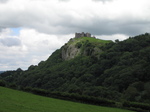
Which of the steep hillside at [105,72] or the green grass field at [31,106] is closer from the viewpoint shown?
the green grass field at [31,106]

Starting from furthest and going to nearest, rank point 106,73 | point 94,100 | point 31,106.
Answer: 1. point 106,73
2. point 94,100
3. point 31,106

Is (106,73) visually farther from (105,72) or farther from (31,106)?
(31,106)

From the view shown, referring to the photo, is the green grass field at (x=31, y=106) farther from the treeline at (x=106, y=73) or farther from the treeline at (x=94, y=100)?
the treeline at (x=106, y=73)

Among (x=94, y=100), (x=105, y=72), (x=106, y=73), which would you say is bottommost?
(x=94, y=100)

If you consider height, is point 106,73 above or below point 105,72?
below

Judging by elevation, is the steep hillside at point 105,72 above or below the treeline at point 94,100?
above

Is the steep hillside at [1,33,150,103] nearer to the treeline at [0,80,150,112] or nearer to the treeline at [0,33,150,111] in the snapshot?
the treeline at [0,33,150,111]

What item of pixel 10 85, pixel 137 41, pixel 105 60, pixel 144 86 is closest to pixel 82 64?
pixel 105 60

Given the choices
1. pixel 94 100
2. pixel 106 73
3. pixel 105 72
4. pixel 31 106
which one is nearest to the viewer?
pixel 31 106

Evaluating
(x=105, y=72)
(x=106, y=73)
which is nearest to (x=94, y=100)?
(x=106, y=73)

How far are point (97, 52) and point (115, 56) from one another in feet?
101

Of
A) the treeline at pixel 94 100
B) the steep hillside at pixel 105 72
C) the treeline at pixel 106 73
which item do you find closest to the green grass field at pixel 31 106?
the treeline at pixel 94 100

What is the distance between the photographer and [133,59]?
133 meters

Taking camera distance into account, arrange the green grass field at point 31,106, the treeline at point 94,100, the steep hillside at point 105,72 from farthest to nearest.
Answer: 1. the steep hillside at point 105,72
2. the treeline at point 94,100
3. the green grass field at point 31,106
